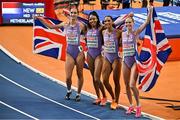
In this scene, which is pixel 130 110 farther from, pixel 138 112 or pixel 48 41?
pixel 48 41

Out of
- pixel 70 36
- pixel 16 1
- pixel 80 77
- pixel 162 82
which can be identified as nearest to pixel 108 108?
pixel 80 77

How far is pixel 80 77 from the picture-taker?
9.19m

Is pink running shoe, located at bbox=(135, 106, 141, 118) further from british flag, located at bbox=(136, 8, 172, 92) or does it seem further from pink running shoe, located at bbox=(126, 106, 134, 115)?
british flag, located at bbox=(136, 8, 172, 92)

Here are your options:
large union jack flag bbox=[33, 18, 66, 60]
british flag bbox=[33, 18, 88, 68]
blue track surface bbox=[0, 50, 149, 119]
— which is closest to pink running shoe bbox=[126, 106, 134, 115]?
blue track surface bbox=[0, 50, 149, 119]

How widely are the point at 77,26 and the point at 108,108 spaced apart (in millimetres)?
1739

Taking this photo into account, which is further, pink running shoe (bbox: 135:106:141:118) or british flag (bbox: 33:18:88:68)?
british flag (bbox: 33:18:88:68)

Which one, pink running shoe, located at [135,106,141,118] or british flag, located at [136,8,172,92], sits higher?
british flag, located at [136,8,172,92]

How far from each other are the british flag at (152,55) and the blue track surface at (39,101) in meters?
0.75

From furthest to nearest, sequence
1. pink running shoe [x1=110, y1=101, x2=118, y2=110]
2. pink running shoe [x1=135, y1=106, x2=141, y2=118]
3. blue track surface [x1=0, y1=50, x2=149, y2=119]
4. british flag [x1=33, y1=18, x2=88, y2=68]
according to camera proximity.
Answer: british flag [x1=33, y1=18, x2=88, y2=68] < pink running shoe [x1=110, y1=101, x2=118, y2=110] < blue track surface [x1=0, y1=50, x2=149, y2=119] < pink running shoe [x1=135, y1=106, x2=141, y2=118]

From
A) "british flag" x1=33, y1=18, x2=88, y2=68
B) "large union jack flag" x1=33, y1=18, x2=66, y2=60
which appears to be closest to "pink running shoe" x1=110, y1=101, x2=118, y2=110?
"british flag" x1=33, y1=18, x2=88, y2=68

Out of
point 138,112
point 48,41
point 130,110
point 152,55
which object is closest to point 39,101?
point 48,41

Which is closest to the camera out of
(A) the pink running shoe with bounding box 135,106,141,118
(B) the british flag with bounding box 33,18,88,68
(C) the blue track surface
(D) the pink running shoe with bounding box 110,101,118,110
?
(A) the pink running shoe with bounding box 135,106,141,118

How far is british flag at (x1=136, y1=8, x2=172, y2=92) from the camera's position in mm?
8453

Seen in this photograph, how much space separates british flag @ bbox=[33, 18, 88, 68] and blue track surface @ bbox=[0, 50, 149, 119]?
879 mm
